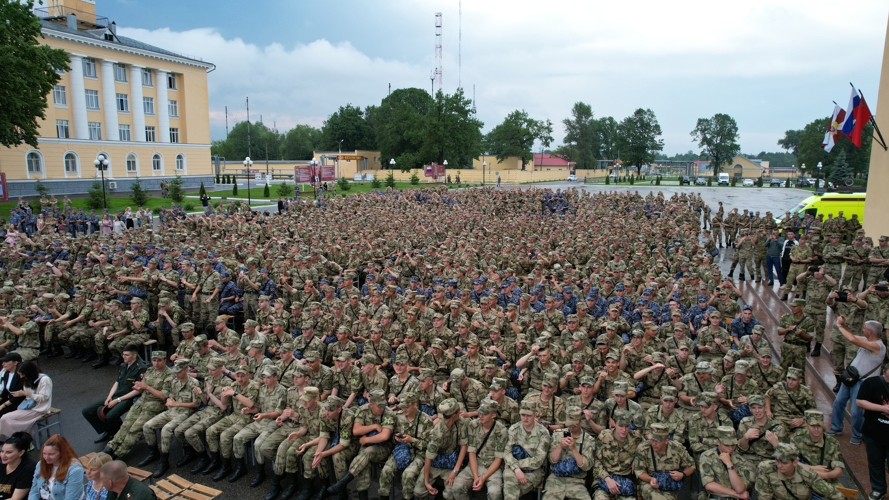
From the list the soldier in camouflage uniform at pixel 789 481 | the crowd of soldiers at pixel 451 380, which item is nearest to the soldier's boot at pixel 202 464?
the crowd of soldiers at pixel 451 380

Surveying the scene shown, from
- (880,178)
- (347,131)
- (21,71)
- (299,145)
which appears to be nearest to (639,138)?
(347,131)

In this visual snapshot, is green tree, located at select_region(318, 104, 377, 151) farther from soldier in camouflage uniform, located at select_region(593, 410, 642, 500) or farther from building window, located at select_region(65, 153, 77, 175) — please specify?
soldier in camouflage uniform, located at select_region(593, 410, 642, 500)

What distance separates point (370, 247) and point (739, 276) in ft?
37.5

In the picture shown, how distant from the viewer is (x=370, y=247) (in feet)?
47.9

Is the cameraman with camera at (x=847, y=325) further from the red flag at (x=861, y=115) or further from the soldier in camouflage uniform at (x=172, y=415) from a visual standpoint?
the red flag at (x=861, y=115)

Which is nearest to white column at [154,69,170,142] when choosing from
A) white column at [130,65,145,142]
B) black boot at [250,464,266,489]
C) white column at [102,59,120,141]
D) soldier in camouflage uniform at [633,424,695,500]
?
white column at [130,65,145,142]

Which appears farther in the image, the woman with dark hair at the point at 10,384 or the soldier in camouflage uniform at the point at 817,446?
the woman with dark hair at the point at 10,384

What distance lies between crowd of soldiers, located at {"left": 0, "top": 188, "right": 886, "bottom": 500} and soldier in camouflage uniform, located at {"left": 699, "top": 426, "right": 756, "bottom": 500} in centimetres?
2

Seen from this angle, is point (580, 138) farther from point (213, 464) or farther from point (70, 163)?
point (213, 464)

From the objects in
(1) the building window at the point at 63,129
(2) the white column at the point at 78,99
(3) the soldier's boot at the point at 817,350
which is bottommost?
(3) the soldier's boot at the point at 817,350

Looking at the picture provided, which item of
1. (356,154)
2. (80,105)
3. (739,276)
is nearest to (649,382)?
(739,276)

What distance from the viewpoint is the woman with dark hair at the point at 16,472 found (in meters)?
4.92

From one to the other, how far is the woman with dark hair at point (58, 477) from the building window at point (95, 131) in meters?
48.6

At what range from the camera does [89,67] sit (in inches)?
1716
